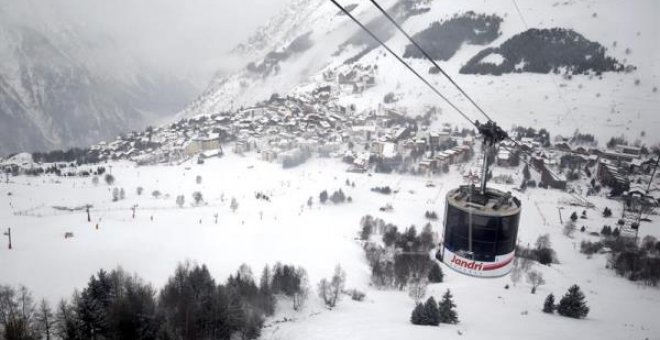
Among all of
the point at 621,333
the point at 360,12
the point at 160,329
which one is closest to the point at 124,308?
the point at 160,329

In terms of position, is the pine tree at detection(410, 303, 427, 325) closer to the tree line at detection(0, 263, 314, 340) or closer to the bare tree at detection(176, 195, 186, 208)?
the tree line at detection(0, 263, 314, 340)

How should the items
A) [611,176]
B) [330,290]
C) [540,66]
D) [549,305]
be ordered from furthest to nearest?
[540,66] < [611,176] < [330,290] < [549,305]

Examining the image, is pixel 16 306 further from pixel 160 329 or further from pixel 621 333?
pixel 621 333

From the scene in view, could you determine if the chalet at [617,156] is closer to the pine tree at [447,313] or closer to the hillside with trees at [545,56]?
the hillside with trees at [545,56]

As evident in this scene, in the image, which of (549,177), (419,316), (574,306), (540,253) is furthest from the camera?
(549,177)

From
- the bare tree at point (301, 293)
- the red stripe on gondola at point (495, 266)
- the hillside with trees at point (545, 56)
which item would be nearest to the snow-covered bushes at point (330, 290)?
the bare tree at point (301, 293)

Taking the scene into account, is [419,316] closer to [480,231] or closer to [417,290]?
[417,290]

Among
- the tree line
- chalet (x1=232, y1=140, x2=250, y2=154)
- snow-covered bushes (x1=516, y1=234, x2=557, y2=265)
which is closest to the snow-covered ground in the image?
snow-covered bushes (x1=516, y1=234, x2=557, y2=265)

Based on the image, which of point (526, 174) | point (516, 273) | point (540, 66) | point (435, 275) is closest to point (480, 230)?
point (435, 275)
